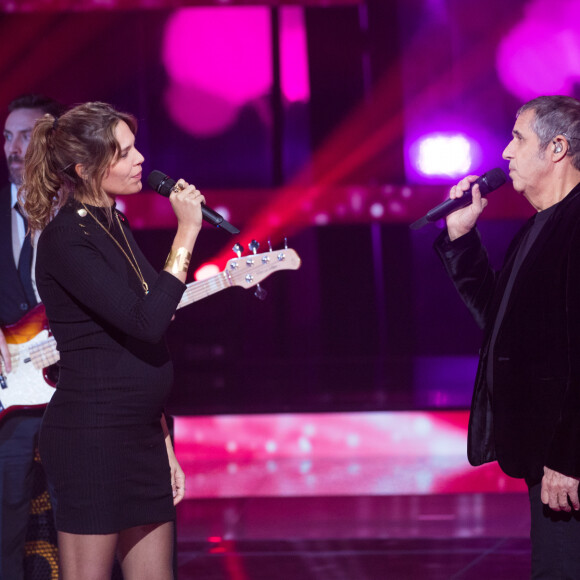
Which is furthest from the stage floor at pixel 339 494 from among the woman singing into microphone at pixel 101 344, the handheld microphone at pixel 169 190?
the handheld microphone at pixel 169 190

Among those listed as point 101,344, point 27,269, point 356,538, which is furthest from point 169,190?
point 356,538

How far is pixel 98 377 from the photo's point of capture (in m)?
1.44

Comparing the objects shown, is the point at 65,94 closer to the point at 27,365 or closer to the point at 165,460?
the point at 27,365

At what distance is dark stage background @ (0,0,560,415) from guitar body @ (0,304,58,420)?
9.08 ft

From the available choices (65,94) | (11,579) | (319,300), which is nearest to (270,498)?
(11,579)

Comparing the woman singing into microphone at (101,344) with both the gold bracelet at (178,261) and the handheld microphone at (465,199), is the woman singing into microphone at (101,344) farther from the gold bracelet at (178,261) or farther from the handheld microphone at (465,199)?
the handheld microphone at (465,199)

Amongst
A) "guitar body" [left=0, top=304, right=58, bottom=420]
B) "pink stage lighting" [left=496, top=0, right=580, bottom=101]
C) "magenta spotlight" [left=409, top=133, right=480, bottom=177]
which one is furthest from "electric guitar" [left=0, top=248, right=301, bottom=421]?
"pink stage lighting" [left=496, top=0, right=580, bottom=101]

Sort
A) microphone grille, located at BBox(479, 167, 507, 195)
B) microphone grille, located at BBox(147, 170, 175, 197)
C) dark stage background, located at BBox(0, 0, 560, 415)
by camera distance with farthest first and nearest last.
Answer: dark stage background, located at BBox(0, 0, 560, 415)
microphone grille, located at BBox(479, 167, 507, 195)
microphone grille, located at BBox(147, 170, 175, 197)

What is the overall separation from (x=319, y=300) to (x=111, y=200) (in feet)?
14.6

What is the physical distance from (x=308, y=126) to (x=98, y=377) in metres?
4.50

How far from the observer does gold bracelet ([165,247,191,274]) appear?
1.44m

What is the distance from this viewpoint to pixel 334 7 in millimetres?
5621

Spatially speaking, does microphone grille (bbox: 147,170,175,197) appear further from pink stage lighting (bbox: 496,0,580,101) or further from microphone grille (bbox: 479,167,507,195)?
pink stage lighting (bbox: 496,0,580,101)

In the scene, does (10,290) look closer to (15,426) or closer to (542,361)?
(15,426)
